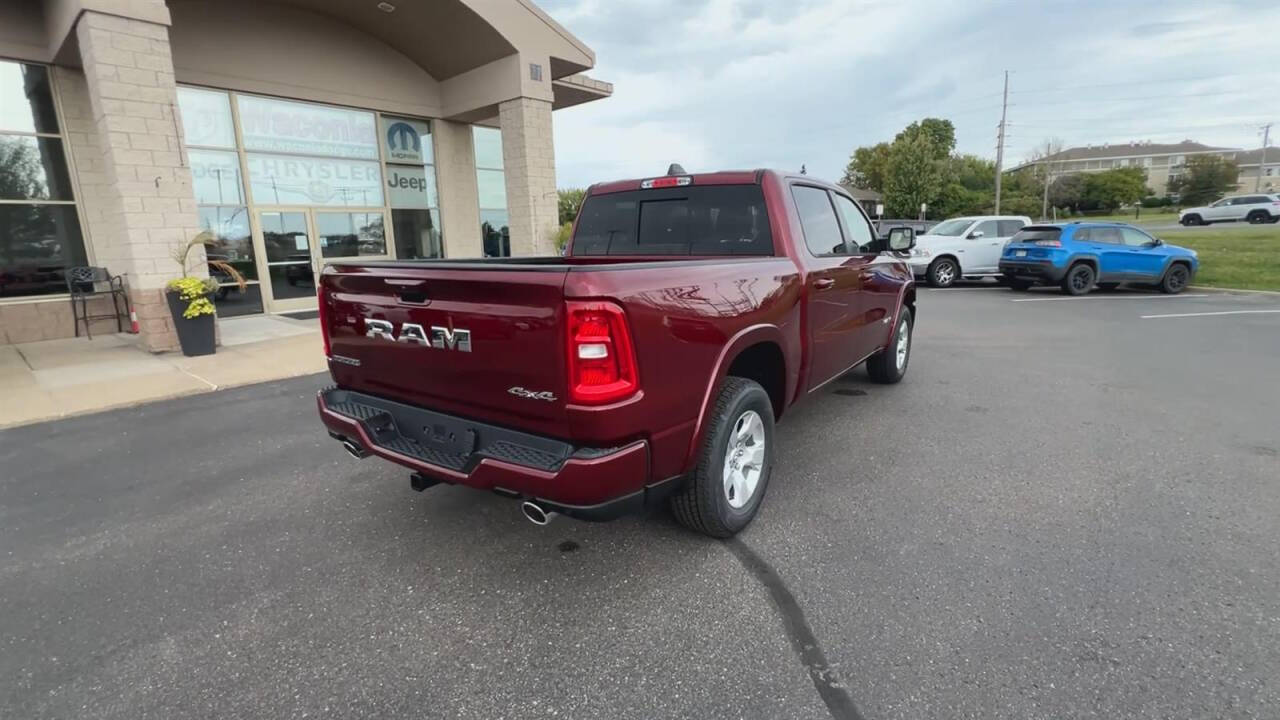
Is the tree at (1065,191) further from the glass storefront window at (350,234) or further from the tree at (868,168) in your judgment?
the glass storefront window at (350,234)

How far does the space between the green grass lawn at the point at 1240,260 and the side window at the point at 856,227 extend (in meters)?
14.6

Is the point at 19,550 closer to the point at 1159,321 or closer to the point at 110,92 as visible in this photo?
the point at 110,92

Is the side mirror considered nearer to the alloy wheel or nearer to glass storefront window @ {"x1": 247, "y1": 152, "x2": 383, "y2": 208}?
the alloy wheel

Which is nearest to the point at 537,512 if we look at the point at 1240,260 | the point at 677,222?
the point at 677,222

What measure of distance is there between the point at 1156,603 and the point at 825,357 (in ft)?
6.94

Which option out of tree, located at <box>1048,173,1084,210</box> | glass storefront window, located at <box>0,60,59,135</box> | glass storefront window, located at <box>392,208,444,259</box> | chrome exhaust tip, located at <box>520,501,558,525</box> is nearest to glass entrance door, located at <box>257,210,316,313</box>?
glass storefront window, located at <box>392,208,444,259</box>

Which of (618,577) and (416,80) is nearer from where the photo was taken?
(618,577)

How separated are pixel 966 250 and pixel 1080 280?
2578 millimetres

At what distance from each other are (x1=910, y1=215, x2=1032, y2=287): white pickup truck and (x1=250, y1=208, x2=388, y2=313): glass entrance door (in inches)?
505

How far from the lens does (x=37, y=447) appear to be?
16.0ft

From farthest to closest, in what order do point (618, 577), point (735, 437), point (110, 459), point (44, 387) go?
point (44, 387), point (110, 459), point (735, 437), point (618, 577)

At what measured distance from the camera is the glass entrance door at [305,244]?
Answer: 12.0 m

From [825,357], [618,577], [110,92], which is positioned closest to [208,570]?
[618,577]

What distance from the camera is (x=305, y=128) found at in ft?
40.0
